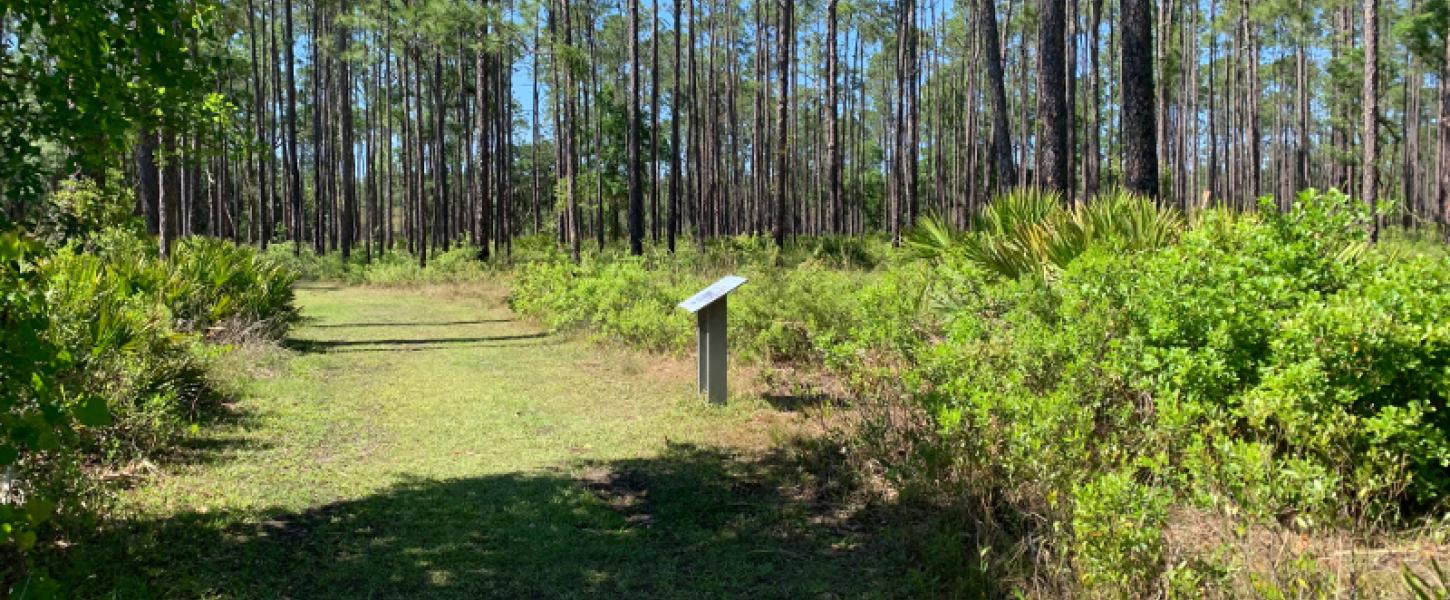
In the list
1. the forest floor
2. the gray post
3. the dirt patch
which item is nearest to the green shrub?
the forest floor

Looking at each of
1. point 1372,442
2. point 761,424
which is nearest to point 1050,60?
point 761,424

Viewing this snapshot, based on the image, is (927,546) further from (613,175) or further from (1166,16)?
(613,175)

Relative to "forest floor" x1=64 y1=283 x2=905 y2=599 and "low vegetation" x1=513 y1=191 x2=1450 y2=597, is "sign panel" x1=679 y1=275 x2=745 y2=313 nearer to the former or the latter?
"forest floor" x1=64 y1=283 x2=905 y2=599

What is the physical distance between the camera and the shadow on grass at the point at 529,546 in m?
4.16

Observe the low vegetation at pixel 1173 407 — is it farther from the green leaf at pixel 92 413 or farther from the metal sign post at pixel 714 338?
the green leaf at pixel 92 413

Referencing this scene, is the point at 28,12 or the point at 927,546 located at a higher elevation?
the point at 28,12

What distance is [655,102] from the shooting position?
24.7 meters

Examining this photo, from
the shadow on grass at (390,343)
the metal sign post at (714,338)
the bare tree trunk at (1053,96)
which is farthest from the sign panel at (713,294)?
the shadow on grass at (390,343)

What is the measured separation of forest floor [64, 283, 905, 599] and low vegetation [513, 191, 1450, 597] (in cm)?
75

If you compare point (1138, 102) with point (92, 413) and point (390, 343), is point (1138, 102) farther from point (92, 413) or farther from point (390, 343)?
point (390, 343)

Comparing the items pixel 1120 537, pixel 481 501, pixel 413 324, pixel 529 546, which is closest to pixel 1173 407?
pixel 1120 537

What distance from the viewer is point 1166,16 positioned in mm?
31781

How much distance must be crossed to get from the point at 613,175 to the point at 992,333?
4056cm

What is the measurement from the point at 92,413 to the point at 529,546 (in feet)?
8.41
